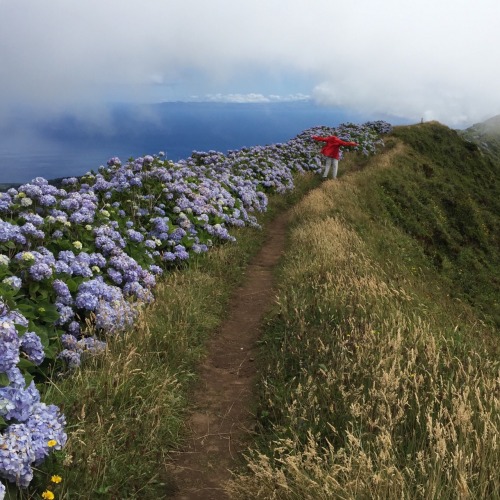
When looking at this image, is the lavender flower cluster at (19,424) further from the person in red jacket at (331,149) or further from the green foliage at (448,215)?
the person in red jacket at (331,149)

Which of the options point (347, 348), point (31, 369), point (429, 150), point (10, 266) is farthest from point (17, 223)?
point (429, 150)

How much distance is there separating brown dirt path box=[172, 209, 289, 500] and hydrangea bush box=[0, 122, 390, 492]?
4.14 ft

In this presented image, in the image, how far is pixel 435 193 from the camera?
29781mm

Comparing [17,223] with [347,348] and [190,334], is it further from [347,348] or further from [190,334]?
[347,348]

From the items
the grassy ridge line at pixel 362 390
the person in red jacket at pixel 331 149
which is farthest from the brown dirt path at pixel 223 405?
the person in red jacket at pixel 331 149

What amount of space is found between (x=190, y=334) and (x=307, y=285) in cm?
230

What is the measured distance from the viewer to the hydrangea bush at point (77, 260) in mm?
3191

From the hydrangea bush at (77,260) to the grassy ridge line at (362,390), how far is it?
1682mm

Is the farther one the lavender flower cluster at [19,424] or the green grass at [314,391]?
the green grass at [314,391]

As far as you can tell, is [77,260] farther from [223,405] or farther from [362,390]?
[362,390]

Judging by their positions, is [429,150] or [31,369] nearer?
[31,369]

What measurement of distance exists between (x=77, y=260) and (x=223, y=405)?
2.69m

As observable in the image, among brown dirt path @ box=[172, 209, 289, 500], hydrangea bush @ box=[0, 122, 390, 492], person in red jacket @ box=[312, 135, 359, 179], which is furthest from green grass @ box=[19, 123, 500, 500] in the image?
person in red jacket @ box=[312, 135, 359, 179]

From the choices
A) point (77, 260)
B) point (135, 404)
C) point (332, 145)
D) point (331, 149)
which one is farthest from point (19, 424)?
point (331, 149)
